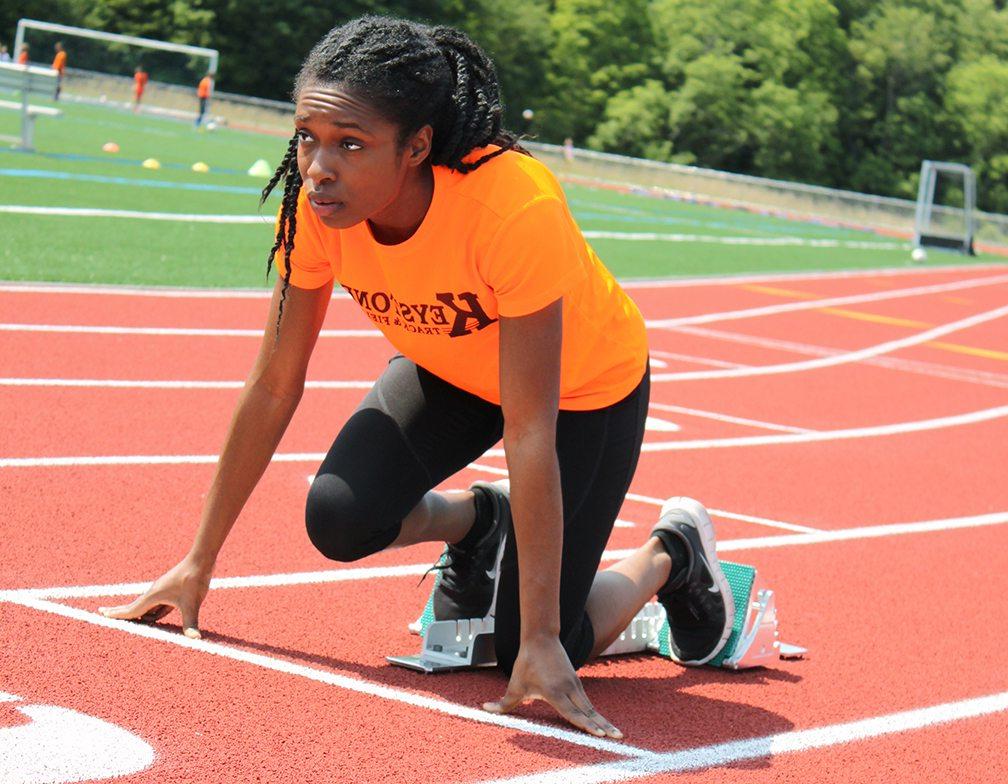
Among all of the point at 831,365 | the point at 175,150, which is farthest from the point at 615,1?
the point at 831,365

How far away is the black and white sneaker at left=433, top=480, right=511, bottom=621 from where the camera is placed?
4.78 m

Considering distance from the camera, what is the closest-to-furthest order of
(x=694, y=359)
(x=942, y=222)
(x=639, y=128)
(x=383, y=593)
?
(x=383, y=593) → (x=694, y=359) → (x=942, y=222) → (x=639, y=128)

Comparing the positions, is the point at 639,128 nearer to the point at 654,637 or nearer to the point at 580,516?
the point at 654,637

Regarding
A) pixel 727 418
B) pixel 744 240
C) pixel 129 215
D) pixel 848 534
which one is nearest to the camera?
pixel 848 534

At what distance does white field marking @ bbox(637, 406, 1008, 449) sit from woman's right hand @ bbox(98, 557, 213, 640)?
14.2 ft

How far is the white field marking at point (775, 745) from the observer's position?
371cm

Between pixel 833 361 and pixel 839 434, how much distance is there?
3835 millimetres

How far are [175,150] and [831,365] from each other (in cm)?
2055

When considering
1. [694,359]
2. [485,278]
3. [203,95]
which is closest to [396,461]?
[485,278]

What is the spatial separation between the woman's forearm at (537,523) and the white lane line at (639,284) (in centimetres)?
758

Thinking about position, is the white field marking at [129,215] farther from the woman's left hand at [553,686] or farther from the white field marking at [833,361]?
the woman's left hand at [553,686]

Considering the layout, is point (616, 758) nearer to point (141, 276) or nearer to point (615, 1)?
point (141, 276)

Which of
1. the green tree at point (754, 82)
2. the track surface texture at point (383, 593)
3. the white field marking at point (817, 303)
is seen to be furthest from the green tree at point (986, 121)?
the track surface texture at point (383, 593)

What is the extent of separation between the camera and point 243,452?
14.7 feet
